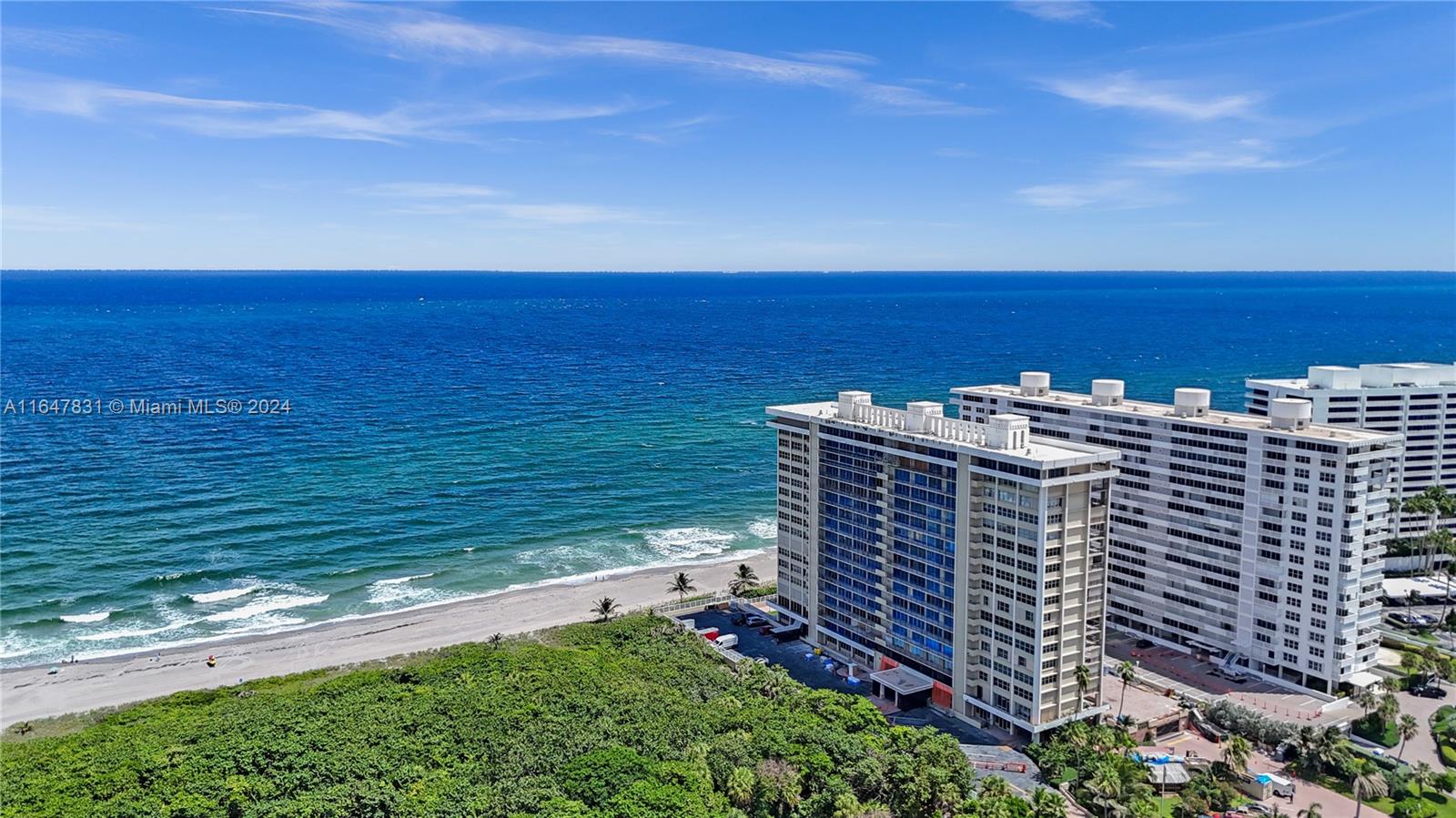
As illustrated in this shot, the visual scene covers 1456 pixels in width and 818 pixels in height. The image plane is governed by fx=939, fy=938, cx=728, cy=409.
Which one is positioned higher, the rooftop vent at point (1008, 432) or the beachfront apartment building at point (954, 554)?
the rooftop vent at point (1008, 432)

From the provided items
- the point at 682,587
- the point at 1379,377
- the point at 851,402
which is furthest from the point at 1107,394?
the point at 1379,377

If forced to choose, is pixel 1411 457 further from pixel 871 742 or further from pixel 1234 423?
pixel 871 742

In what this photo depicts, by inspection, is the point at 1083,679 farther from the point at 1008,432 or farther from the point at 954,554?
the point at 1008,432

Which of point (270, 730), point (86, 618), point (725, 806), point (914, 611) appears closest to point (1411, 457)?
point (914, 611)

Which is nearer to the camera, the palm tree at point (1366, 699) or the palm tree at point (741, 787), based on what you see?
the palm tree at point (741, 787)

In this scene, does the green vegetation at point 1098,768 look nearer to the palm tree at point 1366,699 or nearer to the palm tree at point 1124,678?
the palm tree at point 1124,678

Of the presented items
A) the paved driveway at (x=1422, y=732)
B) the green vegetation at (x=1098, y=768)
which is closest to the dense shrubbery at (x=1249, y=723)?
the paved driveway at (x=1422, y=732)
